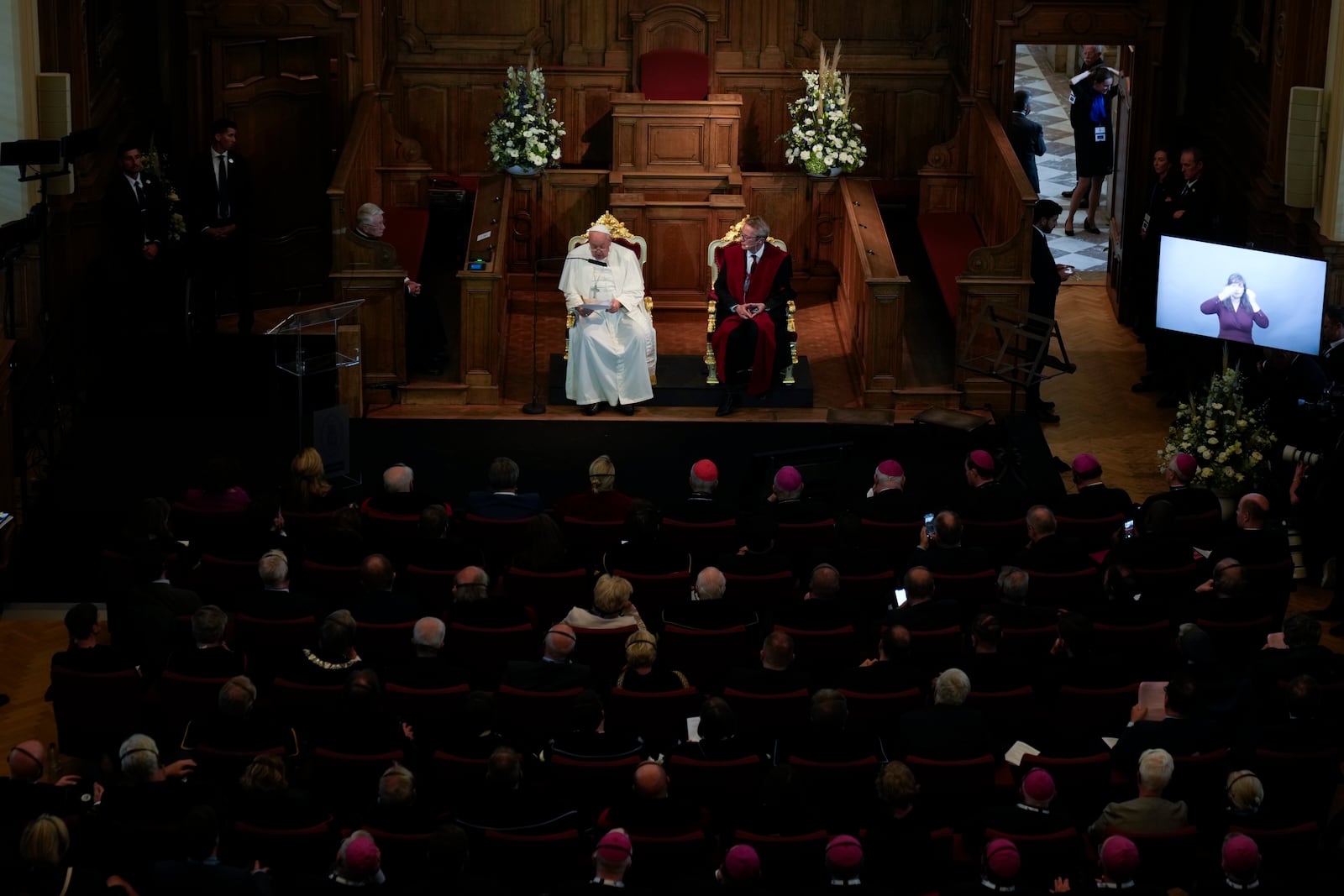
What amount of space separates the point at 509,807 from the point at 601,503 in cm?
321

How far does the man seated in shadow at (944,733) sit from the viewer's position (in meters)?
7.53

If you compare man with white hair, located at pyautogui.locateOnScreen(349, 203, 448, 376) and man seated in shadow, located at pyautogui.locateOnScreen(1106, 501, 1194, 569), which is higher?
man with white hair, located at pyautogui.locateOnScreen(349, 203, 448, 376)

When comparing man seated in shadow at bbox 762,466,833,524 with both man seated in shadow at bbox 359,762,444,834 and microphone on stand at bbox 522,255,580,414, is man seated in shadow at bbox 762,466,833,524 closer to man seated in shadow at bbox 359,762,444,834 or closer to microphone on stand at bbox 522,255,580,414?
microphone on stand at bbox 522,255,580,414

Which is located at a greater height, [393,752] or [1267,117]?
[1267,117]

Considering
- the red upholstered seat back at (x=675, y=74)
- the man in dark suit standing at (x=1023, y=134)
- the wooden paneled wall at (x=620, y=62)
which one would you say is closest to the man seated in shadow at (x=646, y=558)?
the red upholstered seat back at (x=675, y=74)

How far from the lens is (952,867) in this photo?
7.14 m

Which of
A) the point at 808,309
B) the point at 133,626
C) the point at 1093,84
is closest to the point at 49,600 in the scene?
the point at 133,626

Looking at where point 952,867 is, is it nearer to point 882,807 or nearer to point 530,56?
point 882,807

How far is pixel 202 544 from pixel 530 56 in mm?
5915

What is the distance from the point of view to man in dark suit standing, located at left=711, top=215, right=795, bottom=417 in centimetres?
1291

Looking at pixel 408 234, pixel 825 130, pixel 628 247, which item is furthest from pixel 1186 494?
pixel 408 234

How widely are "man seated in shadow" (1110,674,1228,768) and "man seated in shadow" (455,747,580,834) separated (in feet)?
7.14

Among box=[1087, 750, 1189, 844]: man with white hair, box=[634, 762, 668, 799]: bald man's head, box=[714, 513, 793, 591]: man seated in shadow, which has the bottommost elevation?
box=[1087, 750, 1189, 844]: man with white hair

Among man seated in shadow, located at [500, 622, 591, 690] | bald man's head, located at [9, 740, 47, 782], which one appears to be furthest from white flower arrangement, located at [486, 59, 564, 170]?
bald man's head, located at [9, 740, 47, 782]
